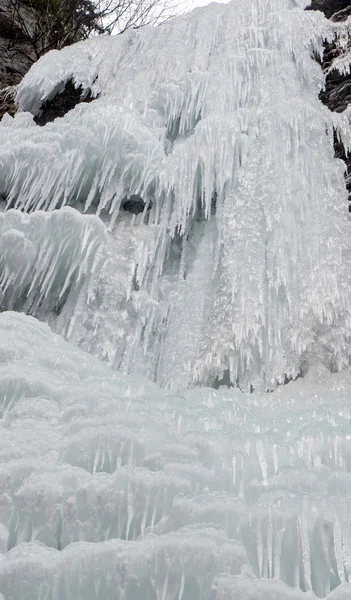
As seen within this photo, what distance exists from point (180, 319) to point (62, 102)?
11.0ft

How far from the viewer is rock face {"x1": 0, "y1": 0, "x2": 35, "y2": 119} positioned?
29.0 ft

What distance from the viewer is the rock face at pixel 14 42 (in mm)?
8844

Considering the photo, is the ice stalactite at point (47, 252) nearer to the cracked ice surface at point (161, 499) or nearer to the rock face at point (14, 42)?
the cracked ice surface at point (161, 499)

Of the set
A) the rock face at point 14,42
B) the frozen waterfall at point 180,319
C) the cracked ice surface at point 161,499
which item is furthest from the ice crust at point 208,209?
the rock face at point 14,42

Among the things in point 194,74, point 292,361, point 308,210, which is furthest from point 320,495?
point 194,74

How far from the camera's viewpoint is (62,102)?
22.4ft

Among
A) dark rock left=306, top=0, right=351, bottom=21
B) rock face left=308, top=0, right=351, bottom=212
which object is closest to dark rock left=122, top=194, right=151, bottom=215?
rock face left=308, top=0, right=351, bottom=212

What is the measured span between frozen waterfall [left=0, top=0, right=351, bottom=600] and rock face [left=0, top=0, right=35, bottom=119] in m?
2.07

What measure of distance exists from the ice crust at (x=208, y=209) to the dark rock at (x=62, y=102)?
0.54 meters

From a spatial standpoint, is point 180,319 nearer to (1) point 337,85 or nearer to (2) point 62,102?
(1) point 337,85

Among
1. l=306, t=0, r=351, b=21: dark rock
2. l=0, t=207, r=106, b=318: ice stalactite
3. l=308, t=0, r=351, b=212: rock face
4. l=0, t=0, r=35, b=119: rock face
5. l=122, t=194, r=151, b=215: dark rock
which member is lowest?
l=308, t=0, r=351, b=212: rock face

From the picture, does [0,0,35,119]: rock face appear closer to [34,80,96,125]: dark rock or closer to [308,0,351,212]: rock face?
[34,80,96,125]: dark rock

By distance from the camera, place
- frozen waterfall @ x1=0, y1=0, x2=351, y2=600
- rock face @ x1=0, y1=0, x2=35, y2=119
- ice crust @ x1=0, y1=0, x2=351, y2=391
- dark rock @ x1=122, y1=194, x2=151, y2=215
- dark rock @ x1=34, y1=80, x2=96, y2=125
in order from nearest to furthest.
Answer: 1. frozen waterfall @ x1=0, y1=0, x2=351, y2=600
2. ice crust @ x1=0, y1=0, x2=351, y2=391
3. dark rock @ x1=122, y1=194, x2=151, y2=215
4. dark rock @ x1=34, y1=80, x2=96, y2=125
5. rock face @ x1=0, y1=0, x2=35, y2=119

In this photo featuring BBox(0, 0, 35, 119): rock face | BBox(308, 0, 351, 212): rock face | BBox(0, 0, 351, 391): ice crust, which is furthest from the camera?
BBox(0, 0, 35, 119): rock face
